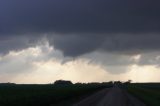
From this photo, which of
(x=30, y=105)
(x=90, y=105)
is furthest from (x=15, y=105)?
(x=90, y=105)

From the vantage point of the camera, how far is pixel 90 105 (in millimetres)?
55625

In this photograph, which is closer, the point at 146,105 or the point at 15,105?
the point at 15,105

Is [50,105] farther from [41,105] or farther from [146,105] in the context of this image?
[146,105]

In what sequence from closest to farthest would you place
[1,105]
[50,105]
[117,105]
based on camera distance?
1. [1,105]
2. [117,105]
3. [50,105]

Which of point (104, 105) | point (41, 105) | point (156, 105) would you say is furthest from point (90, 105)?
point (156, 105)

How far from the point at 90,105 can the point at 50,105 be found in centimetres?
535

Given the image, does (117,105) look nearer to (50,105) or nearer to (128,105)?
(128,105)

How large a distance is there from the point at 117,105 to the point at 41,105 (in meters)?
8.90

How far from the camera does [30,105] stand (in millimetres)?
55719

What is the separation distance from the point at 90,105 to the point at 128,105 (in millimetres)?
4273

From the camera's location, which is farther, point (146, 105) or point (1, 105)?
point (146, 105)

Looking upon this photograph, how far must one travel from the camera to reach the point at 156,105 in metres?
60.4

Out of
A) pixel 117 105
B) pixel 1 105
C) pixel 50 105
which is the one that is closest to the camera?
pixel 1 105

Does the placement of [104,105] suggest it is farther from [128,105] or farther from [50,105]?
[50,105]
